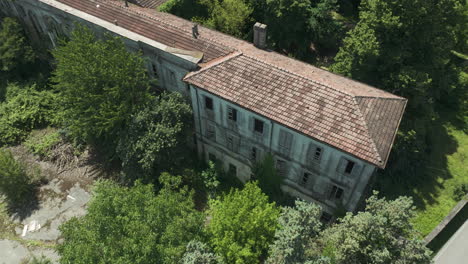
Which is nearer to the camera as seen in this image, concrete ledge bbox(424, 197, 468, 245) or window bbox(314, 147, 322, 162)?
window bbox(314, 147, 322, 162)

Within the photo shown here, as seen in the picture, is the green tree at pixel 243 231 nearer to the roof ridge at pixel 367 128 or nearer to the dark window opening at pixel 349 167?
the dark window opening at pixel 349 167

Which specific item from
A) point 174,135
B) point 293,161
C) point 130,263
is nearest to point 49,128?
point 174,135

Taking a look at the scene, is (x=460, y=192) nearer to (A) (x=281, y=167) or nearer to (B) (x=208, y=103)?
(A) (x=281, y=167)

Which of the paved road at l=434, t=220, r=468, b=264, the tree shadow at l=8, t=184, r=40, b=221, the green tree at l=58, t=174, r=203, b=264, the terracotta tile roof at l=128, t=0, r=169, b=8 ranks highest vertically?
the terracotta tile roof at l=128, t=0, r=169, b=8

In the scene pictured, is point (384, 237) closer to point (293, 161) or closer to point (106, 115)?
point (293, 161)

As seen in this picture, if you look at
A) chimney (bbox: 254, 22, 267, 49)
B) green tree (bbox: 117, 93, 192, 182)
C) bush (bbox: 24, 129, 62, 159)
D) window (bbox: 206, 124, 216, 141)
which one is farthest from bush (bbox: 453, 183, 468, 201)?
bush (bbox: 24, 129, 62, 159)

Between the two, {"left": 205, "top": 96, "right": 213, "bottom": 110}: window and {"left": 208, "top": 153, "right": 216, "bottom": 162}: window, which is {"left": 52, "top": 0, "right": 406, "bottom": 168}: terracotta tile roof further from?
{"left": 208, "top": 153, "right": 216, "bottom": 162}: window

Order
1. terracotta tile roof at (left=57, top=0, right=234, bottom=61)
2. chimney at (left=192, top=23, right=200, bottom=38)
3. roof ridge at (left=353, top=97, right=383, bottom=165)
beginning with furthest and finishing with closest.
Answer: chimney at (left=192, top=23, right=200, bottom=38), terracotta tile roof at (left=57, top=0, right=234, bottom=61), roof ridge at (left=353, top=97, right=383, bottom=165)
